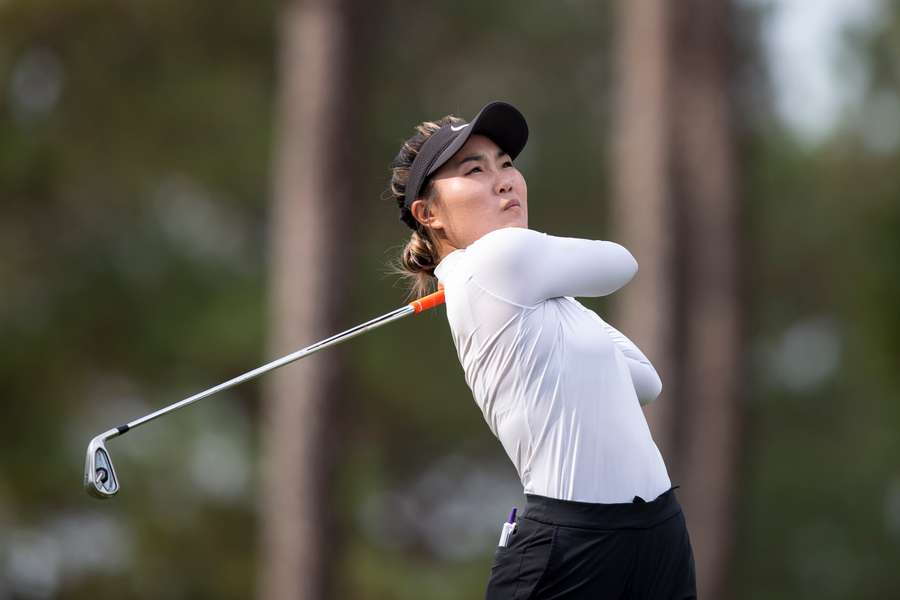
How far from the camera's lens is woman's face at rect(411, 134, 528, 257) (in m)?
3.55

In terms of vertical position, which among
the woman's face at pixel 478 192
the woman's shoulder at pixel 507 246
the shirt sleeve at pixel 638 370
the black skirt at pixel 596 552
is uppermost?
the woman's face at pixel 478 192

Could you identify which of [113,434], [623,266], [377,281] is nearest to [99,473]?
[113,434]

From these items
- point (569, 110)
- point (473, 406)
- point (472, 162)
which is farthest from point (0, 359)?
point (472, 162)

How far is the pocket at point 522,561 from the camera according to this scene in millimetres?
3330

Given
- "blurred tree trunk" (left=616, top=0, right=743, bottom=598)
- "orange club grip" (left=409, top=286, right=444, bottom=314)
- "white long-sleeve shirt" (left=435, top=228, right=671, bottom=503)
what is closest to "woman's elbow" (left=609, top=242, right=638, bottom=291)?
"white long-sleeve shirt" (left=435, top=228, right=671, bottom=503)

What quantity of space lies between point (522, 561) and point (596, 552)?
171mm

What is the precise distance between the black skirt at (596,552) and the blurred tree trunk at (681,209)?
25.8 feet

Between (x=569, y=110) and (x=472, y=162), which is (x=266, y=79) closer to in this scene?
(x=569, y=110)

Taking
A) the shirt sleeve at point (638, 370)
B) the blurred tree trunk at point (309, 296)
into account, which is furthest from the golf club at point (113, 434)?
the blurred tree trunk at point (309, 296)

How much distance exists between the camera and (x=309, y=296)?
36.9 ft

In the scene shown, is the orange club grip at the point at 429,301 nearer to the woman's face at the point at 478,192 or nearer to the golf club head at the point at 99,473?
the woman's face at the point at 478,192

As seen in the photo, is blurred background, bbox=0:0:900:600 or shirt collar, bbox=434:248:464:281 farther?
blurred background, bbox=0:0:900:600

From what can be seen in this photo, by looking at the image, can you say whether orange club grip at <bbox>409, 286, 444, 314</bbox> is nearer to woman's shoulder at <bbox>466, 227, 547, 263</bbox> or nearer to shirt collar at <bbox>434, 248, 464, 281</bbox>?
shirt collar at <bbox>434, 248, 464, 281</bbox>

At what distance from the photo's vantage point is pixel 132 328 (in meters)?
15.9
